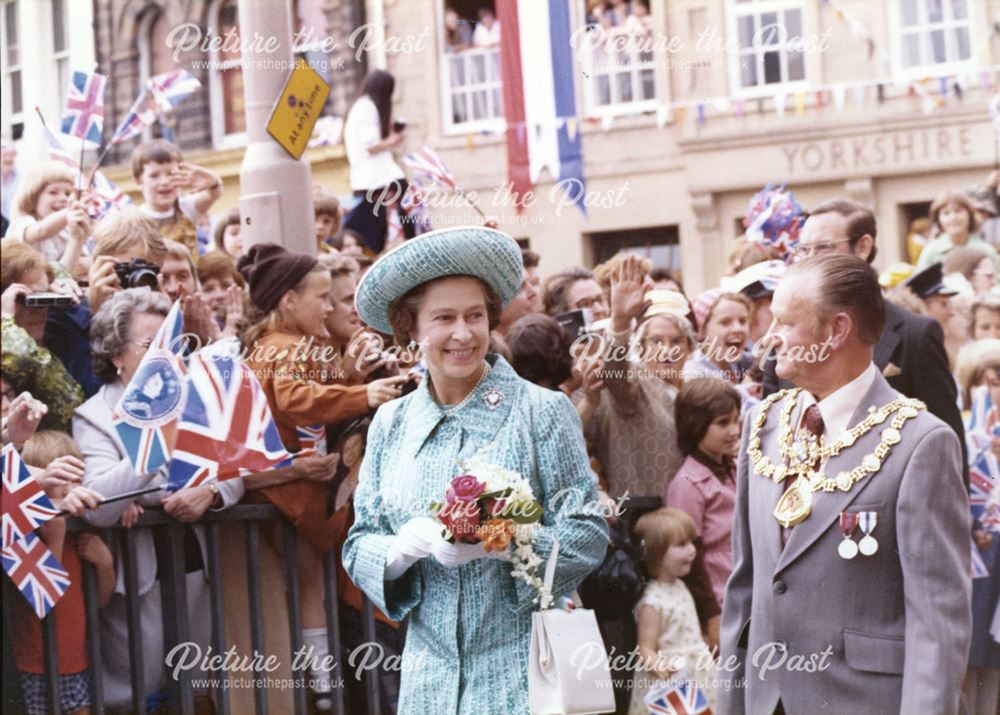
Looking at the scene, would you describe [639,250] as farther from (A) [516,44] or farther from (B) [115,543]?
(B) [115,543]

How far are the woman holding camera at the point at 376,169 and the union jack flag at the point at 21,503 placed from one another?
145 inches

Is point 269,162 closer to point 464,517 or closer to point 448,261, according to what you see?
point 448,261

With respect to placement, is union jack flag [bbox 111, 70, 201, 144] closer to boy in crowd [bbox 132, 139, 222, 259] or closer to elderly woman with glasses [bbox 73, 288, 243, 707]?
boy in crowd [bbox 132, 139, 222, 259]

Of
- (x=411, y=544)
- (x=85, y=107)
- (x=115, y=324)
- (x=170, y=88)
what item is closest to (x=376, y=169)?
(x=170, y=88)

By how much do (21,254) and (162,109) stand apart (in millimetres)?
2195

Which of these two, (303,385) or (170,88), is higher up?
(170,88)

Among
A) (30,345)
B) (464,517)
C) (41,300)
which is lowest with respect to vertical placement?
(464,517)

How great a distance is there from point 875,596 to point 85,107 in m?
4.86

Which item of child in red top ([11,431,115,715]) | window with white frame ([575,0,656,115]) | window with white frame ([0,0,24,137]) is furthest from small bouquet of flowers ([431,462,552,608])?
window with white frame ([575,0,656,115])

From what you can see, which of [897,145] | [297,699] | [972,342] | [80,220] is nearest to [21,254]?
[80,220]

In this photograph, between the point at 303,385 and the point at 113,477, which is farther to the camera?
the point at 303,385

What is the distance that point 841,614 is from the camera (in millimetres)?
4297

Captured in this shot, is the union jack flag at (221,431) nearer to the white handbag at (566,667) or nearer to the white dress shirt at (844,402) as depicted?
the white handbag at (566,667)

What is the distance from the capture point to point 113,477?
5.94 meters
